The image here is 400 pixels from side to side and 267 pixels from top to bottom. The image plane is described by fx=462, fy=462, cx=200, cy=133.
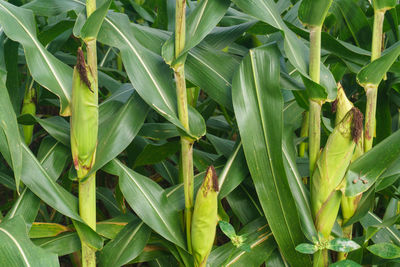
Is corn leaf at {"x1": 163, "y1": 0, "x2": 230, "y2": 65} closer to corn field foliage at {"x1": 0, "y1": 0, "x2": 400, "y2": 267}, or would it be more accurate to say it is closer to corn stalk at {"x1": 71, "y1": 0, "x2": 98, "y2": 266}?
corn field foliage at {"x1": 0, "y1": 0, "x2": 400, "y2": 267}

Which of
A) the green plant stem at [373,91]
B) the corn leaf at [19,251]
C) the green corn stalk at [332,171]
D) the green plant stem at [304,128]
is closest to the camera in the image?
the corn leaf at [19,251]

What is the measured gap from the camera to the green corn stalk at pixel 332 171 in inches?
40.8

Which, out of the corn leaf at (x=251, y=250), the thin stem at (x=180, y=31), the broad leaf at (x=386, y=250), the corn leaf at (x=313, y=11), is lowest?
the corn leaf at (x=251, y=250)

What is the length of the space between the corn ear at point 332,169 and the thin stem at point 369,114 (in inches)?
4.8

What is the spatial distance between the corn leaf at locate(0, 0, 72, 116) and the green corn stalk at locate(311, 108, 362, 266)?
1.99ft

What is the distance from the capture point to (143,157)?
4.59 feet

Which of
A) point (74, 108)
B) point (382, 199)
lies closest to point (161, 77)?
point (74, 108)

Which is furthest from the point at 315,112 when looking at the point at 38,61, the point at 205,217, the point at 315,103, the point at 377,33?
the point at 38,61

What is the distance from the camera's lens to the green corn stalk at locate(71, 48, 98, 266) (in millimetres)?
1003

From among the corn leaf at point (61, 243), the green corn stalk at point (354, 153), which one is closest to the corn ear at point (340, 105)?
the green corn stalk at point (354, 153)

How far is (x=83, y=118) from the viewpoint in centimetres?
103

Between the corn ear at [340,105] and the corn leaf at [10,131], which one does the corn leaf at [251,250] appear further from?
the corn leaf at [10,131]

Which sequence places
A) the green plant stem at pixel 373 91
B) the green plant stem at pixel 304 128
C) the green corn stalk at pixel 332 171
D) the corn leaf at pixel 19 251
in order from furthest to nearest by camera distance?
the green plant stem at pixel 304 128, the green plant stem at pixel 373 91, the green corn stalk at pixel 332 171, the corn leaf at pixel 19 251

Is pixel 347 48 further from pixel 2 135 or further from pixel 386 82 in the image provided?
pixel 2 135
